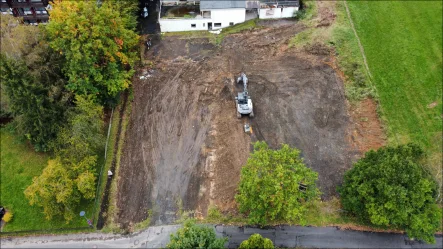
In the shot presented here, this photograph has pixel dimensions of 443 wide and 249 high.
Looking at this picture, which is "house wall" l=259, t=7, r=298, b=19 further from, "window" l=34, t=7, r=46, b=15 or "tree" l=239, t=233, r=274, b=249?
"tree" l=239, t=233, r=274, b=249

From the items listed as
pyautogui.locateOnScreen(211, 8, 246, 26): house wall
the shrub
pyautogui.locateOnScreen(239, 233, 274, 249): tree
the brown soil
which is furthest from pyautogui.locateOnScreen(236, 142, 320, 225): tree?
pyautogui.locateOnScreen(211, 8, 246, 26): house wall

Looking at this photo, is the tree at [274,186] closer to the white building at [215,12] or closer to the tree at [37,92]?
the tree at [37,92]

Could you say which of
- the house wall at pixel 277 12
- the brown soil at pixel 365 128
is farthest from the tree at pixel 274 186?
the house wall at pixel 277 12

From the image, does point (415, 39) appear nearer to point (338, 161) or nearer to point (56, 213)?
point (338, 161)

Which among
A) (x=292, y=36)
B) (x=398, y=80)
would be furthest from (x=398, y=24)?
(x=292, y=36)

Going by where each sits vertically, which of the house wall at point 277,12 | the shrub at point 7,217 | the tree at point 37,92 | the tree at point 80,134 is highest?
the house wall at point 277,12
